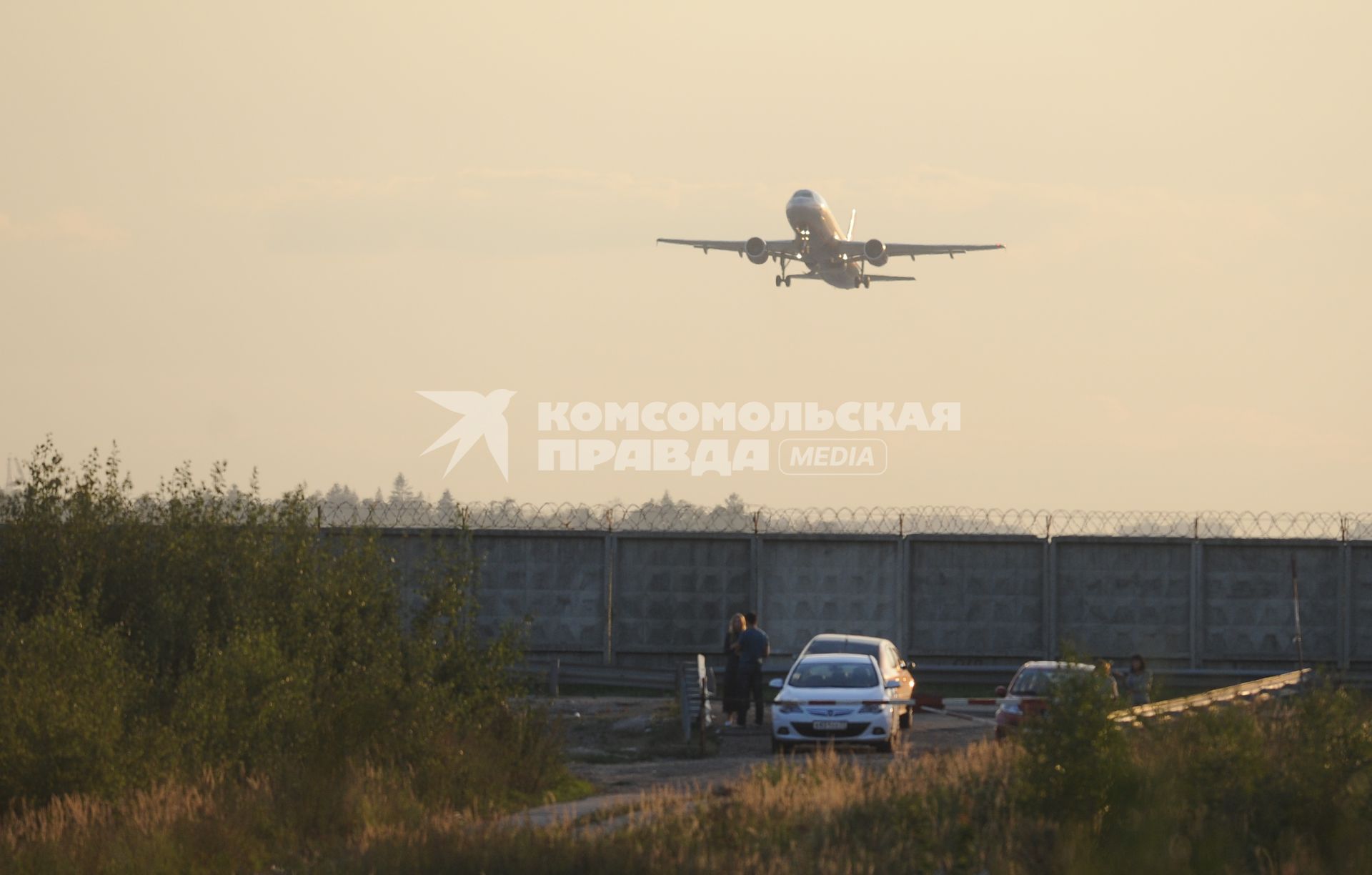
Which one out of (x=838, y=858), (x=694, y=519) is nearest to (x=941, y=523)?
(x=694, y=519)

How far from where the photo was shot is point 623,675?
102 feet

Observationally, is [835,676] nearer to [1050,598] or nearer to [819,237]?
[1050,598]

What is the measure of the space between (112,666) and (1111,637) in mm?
22294

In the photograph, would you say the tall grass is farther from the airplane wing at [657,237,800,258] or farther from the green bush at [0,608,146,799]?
the airplane wing at [657,237,800,258]

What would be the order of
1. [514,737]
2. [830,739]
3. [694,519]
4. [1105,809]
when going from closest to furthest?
[1105,809] → [514,737] → [830,739] → [694,519]

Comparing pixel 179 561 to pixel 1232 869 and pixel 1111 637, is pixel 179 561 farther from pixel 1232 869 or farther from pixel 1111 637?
pixel 1111 637

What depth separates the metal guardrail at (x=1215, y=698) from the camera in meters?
17.5

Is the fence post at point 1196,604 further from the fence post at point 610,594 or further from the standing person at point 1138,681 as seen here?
the fence post at point 610,594

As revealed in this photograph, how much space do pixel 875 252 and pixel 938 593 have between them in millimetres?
18165

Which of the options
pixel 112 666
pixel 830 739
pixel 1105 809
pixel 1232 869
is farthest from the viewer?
pixel 830 739

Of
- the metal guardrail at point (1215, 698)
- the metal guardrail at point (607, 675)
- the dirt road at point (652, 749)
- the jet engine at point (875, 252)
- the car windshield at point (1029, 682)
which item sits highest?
the jet engine at point (875, 252)

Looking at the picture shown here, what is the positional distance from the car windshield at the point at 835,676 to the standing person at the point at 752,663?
1906 mm

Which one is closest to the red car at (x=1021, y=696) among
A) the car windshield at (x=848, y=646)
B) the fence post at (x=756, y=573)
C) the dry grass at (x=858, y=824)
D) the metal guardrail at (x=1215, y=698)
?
the metal guardrail at (x=1215, y=698)

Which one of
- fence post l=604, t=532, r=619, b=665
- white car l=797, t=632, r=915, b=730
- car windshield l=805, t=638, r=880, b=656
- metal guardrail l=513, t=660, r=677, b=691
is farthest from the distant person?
fence post l=604, t=532, r=619, b=665
